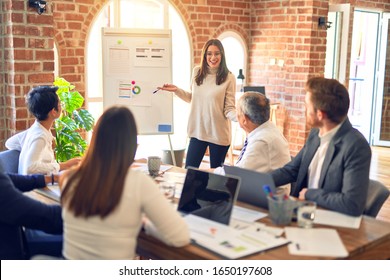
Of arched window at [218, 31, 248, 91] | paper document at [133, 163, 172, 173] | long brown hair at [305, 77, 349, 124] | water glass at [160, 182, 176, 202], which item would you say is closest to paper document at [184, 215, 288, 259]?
water glass at [160, 182, 176, 202]

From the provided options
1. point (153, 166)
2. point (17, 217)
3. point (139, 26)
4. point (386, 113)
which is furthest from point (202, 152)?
point (386, 113)

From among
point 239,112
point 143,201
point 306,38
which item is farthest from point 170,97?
point 143,201

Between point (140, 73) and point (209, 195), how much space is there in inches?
102

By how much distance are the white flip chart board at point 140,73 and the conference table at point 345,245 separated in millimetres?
2614

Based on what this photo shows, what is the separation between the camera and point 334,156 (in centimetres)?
222

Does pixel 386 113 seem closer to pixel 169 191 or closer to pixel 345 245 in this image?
pixel 169 191

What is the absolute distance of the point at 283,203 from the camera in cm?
198

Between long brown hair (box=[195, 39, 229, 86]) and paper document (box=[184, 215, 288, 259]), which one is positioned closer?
paper document (box=[184, 215, 288, 259])

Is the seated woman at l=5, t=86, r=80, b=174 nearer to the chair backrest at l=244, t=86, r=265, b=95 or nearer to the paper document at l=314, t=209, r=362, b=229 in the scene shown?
the paper document at l=314, t=209, r=362, b=229

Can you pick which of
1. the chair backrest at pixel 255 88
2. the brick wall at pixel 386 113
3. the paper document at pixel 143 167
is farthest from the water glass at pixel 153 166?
the brick wall at pixel 386 113

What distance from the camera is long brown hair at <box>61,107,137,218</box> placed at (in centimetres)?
165

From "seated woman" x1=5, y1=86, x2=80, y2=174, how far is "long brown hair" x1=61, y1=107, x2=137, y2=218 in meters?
0.97

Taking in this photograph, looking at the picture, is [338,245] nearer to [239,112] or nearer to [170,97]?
[239,112]

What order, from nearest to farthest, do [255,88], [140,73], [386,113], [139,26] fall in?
[140,73]
[139,26]
[255,88]
[386,113]
